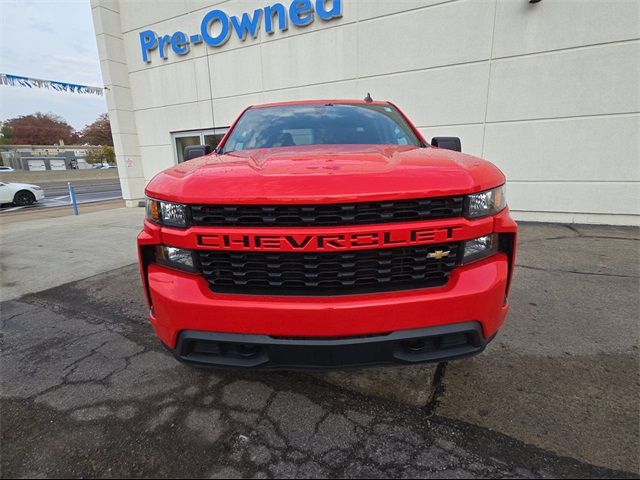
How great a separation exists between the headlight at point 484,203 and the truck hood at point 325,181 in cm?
4

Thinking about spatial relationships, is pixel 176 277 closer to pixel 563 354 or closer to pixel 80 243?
pixel 563 354

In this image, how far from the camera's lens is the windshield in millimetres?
2791

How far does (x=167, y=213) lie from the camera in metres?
1.75

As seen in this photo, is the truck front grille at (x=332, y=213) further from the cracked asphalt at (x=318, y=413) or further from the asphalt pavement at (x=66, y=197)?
the asphalt pavement at (x=66, y=197)

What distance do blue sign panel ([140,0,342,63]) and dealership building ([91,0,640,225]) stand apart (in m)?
0.03

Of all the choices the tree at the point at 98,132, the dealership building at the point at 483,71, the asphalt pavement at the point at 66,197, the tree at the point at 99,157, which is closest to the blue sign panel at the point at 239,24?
the dealership building at the point at 483,71

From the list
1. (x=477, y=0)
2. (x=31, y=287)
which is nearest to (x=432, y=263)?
(x=31, y=287)

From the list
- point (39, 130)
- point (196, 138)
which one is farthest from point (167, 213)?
point (39, 130)

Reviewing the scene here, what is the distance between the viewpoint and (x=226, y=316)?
1617 mm

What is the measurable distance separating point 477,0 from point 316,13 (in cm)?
323

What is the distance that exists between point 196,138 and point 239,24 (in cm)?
332

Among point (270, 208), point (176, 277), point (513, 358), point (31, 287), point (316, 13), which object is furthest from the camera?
point (316, 13)

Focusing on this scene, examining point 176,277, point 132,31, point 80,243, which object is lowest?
point 80,243

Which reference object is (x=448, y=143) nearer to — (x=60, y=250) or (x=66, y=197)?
(x=60, y=250)
